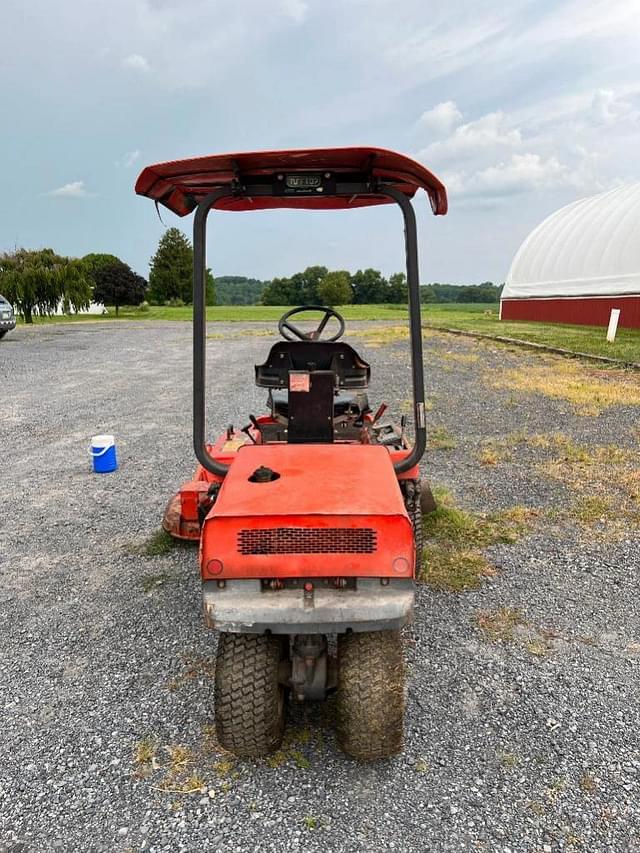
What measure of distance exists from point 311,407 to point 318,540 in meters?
1.05

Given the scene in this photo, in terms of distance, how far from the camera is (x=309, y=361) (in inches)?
139

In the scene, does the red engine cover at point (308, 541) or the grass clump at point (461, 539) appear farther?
the grass clump at point (461, 539)

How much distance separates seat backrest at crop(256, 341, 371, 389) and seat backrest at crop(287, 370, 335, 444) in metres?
0.45

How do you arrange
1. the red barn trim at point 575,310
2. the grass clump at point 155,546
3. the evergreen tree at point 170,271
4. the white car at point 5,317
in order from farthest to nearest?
the evergreen tree at point 170,271
the red barn trim at point 575,310
the white car at point 5,317
the grass clump at point 155,546

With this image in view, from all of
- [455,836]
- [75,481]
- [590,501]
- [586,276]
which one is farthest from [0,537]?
[586,276]

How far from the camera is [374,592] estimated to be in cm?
212

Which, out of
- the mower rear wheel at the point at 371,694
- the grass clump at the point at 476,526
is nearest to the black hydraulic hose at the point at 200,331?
the mower rear wheel at the point at 371,694

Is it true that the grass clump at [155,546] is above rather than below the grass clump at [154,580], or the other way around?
above

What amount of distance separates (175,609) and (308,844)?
161 cm

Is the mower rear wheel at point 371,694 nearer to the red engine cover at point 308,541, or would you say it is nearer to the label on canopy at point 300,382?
the red engine cover at point 308,541

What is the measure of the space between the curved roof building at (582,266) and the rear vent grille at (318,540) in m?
22.0

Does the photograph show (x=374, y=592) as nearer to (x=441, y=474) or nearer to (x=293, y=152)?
(x=293, y=152)

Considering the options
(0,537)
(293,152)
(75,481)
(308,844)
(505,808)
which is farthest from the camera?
(75,481)

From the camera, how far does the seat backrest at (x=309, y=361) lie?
349cm
